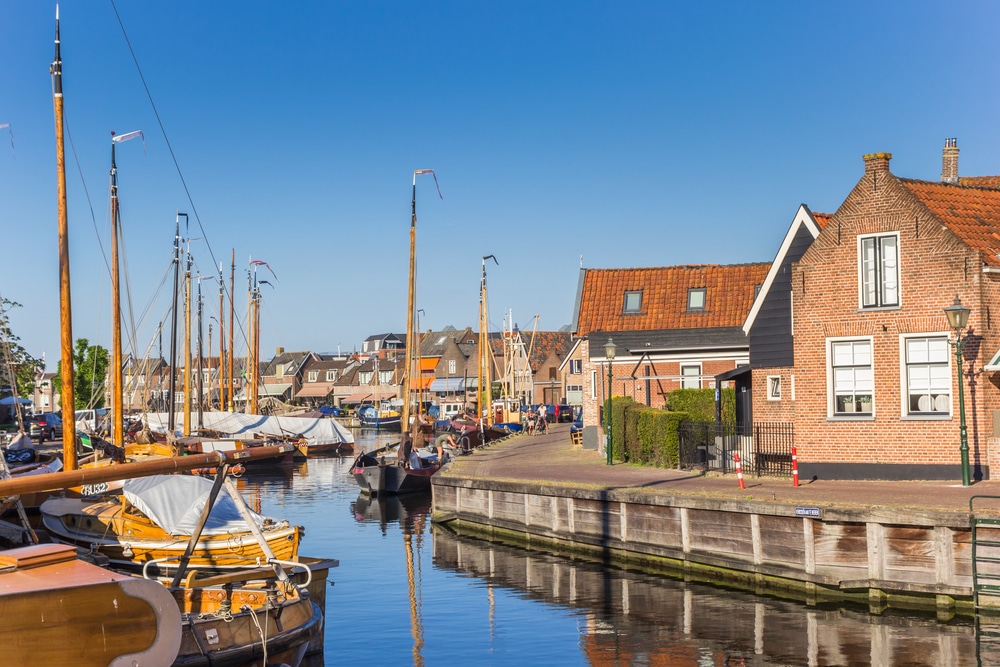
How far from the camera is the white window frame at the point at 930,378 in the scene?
2842cm

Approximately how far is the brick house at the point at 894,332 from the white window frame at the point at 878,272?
1.1 inches

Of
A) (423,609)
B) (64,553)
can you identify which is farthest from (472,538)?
(64,553)

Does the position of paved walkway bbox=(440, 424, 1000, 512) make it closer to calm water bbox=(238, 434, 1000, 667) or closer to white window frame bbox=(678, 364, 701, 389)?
calm water bbox=(238, 434, 1000, 667)

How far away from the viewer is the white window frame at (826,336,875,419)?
29.7m

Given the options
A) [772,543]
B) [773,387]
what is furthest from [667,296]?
[772,543]

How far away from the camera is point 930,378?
28703 mm

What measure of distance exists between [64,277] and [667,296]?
30.3 metres

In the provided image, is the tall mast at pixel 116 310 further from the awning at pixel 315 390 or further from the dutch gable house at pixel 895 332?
the awning at pixel 315 390

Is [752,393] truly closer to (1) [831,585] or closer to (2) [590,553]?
(2) [590,553]

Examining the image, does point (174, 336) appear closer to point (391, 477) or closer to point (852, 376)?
point (391, 477)

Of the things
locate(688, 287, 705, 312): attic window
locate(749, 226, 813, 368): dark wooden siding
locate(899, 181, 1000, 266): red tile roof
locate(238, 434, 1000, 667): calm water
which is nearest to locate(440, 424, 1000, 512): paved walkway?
locate(238, 434, 1000, 667): calm water

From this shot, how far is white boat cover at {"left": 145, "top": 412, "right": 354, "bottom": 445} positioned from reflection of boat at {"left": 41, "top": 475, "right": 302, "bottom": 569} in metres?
45.9

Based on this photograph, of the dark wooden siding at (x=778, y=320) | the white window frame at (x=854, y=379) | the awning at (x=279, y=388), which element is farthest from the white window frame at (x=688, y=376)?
the awning at (x=279, y=388)

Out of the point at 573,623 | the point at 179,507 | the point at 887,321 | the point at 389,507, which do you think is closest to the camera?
the point at 573,623
